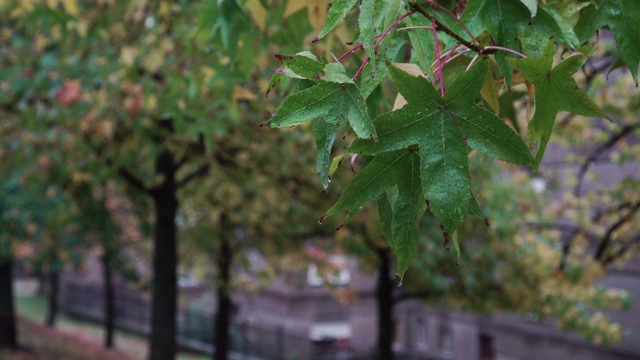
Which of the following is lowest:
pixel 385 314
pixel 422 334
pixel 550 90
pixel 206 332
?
pixel 206 332

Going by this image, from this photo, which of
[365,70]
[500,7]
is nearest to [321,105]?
[365,70]

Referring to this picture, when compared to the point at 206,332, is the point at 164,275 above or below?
above

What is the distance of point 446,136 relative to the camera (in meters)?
1.39

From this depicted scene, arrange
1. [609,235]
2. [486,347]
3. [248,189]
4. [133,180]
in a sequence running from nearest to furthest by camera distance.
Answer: [609,235] < [133,180] < [248,189] < [486,347]

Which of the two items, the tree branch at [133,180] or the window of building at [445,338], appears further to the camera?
the window of building at [445,338]

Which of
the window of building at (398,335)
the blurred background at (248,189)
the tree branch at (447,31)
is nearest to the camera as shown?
the tree branch at (447,31)

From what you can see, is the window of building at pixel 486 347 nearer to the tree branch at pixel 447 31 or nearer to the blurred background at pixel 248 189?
the blurred background at pixel 248 189

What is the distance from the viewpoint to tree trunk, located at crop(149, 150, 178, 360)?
35.7 ft

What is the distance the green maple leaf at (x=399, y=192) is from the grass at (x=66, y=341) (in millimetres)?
17207

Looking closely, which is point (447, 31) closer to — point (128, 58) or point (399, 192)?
point (399, 192)

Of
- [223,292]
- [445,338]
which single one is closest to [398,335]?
[445,338]

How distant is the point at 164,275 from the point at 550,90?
10.1 meters

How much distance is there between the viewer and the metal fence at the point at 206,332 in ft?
63.5

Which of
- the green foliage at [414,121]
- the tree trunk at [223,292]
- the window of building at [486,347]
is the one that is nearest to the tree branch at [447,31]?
the green foliage at [414,121]
